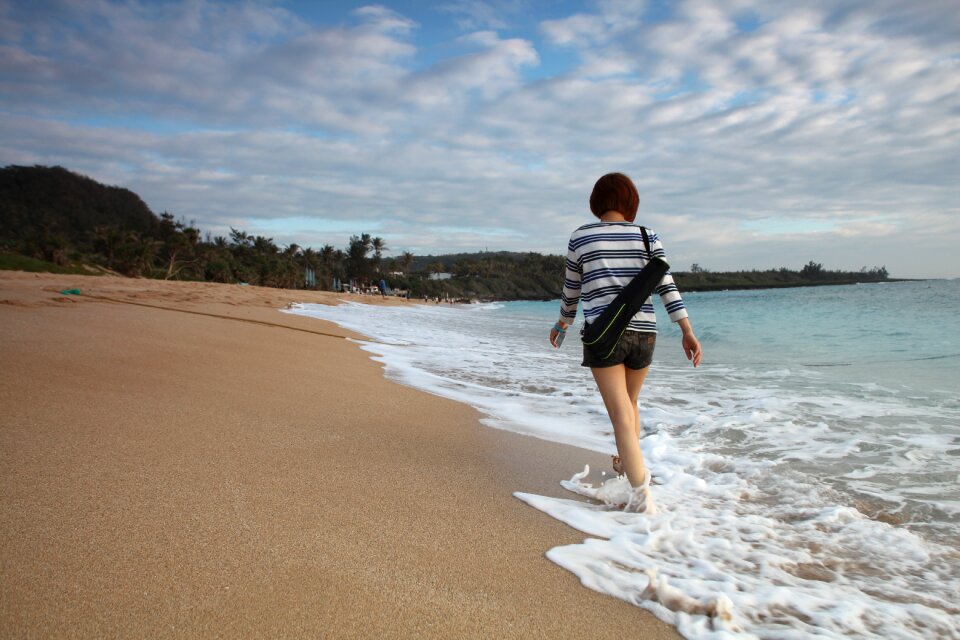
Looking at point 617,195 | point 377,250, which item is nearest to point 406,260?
point 377,250

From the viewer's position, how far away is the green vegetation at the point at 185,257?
48.3 m

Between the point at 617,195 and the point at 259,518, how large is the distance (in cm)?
231

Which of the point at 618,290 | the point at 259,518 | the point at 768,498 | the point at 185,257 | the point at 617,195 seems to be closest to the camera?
the point at 259,518

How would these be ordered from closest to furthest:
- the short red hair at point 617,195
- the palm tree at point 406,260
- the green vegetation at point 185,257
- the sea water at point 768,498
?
the sea water at point 768,498 → the short red hair at point 617,195 → the green vegetation at point 185,257 → the palm tree at point 406,260

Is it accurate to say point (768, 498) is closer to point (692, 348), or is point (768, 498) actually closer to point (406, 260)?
point (692, 348)

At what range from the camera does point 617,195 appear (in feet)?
9.60

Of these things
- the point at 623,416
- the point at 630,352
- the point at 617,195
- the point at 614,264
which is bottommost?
the point at 623,416

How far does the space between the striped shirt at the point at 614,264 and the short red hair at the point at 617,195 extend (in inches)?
5.4

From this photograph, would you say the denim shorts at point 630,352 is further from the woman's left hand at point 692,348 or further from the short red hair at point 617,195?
the short red hair at point 617,195

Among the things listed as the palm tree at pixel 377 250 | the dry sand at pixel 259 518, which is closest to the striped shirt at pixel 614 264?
the dry sand at pixel 259 518

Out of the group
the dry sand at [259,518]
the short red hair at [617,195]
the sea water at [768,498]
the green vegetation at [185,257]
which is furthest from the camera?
the green vegetation at [185,257]

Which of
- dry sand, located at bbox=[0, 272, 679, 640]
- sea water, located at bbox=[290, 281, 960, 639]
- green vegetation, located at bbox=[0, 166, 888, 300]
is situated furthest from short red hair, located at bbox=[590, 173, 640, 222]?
green vegetation, located at bbox=[0, 166, 888, 300]

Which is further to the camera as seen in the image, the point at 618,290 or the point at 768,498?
the point at 768,498

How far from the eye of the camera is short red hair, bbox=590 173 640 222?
2.92 m
